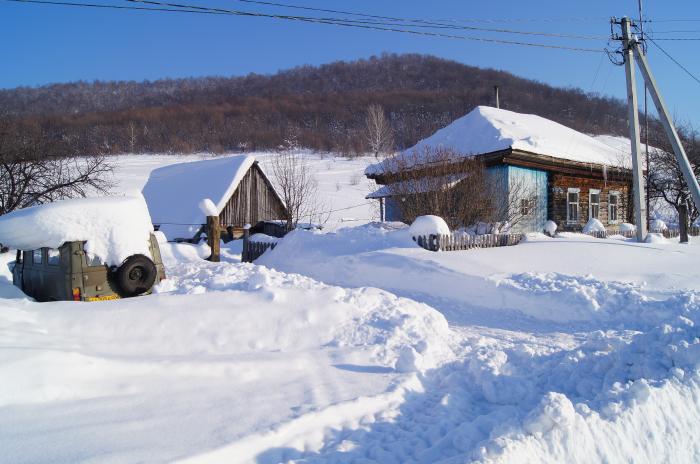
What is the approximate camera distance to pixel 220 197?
2661 cm

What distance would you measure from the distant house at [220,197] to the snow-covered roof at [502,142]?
10.6 meters

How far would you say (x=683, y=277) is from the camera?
961 cm

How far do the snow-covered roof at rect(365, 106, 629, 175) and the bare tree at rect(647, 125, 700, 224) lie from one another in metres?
2.45

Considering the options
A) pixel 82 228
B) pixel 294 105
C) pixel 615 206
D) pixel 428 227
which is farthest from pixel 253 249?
pixel 294 105

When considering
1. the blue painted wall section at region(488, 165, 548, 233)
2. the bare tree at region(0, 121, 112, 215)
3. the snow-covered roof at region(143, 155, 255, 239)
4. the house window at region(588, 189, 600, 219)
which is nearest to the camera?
the bare tree at region(0, 121, 112, 215)

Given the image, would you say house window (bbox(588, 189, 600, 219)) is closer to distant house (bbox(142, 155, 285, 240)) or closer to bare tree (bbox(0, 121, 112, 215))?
distant house (bbox(142, 155, 285, 240))

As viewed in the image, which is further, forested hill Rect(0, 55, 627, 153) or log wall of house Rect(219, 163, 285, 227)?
forested hill Rect(0, 55, 627, 153)

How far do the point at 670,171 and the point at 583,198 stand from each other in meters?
7.40

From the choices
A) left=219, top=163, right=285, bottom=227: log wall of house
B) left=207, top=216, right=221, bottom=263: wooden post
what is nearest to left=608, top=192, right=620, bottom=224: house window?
left=207, top=216, right=221, bottom=263: wooden post

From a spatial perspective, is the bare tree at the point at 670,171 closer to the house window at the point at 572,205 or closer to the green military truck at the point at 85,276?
the house window at the point at 572,205

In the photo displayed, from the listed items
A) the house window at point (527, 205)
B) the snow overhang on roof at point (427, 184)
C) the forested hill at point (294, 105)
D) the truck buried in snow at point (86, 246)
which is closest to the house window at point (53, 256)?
the truck buried in snow at point (86, 246)

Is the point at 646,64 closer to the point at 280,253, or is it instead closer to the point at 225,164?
the point at 280,253

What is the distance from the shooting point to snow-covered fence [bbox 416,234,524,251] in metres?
12.2

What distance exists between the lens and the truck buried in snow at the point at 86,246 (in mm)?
6680
